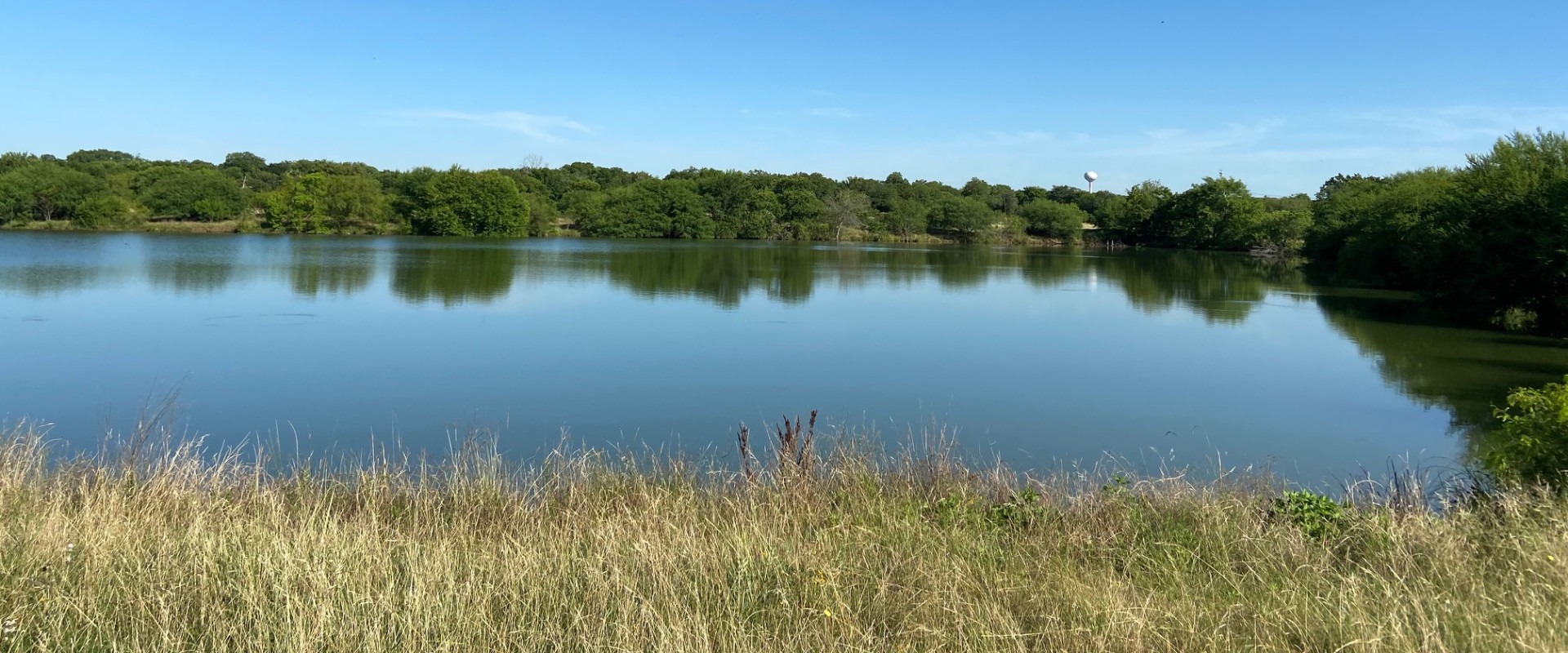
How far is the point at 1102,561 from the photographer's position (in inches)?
154

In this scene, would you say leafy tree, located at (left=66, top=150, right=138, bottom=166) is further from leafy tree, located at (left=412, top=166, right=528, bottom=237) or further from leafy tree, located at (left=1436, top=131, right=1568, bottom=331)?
leafy tree, located at (left=1436, top=131, right=1568, bottom=331)

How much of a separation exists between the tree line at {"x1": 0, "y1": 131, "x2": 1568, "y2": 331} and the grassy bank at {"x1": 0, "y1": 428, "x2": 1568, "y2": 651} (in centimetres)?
1609

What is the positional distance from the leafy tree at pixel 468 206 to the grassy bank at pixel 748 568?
57586 mm

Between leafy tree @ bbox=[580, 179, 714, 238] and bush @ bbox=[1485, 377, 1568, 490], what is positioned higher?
leafy tree @ bbox=[580, 179, 714, 238]

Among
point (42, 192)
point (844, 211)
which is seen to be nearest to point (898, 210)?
point (844, 211)

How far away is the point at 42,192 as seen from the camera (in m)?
51.2

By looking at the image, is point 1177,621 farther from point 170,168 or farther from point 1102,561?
point 170,168

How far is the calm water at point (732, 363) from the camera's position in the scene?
8.27 meters

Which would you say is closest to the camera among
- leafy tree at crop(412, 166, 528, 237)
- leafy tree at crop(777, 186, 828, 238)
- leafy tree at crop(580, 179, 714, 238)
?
leafy tree at crop(412, 166, 528, 237)

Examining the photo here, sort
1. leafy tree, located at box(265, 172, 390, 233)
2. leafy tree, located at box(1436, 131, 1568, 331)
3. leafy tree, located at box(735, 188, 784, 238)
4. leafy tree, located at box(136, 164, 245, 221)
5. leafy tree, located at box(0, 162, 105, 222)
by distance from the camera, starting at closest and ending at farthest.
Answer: leafy tree, located at box(1436, 131, 1568, 331) → leafy tree, located at box(0, 162, 105, 222) → leafy tree, located at box(136, 164, 245, 221) → leafy tree, located at box(265, 172, 390, 233) → leafy tree, located at box(735, 188, 784, 238)

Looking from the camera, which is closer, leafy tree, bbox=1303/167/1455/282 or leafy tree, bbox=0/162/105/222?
leafy tree, bbox=1303/167/1455/282

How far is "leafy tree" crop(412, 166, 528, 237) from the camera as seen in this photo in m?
59.6

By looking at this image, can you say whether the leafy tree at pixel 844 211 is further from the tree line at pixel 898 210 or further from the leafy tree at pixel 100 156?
the leafy tree at pixel 100 156

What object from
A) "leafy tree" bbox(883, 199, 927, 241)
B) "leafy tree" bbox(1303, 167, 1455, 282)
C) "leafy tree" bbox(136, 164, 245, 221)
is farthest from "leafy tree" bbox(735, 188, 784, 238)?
"leafy tree" bbox(1303, 167, 1455, 282)
